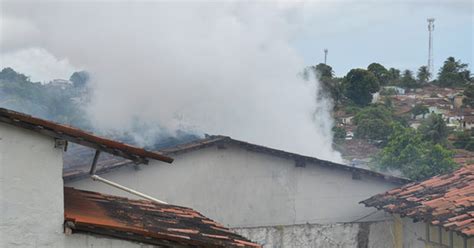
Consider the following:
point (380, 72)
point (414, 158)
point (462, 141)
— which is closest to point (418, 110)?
point (462, 141)

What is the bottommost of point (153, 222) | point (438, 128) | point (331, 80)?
point (153, 222)

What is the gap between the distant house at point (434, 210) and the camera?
12.3 meters

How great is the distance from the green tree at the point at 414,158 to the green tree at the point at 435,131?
9.63 metres

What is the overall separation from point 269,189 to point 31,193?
9.29 m

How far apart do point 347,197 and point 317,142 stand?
813 centimetres

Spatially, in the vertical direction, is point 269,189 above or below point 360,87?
below

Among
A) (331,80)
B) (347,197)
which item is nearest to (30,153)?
(347,197)

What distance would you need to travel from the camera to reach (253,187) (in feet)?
48.9

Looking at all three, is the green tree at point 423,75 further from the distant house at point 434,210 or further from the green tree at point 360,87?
the distant house at point 434,210

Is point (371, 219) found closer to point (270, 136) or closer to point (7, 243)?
point (270, 136)

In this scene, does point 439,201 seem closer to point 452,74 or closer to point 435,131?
point 435,131

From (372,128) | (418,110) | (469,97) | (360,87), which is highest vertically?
(469,97)

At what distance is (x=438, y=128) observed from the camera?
38375mm

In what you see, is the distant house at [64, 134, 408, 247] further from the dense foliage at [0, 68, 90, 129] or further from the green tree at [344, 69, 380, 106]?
the green tree at [344, 69, 380, 106]
